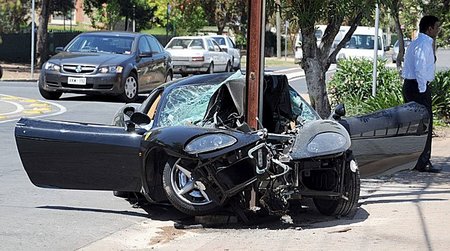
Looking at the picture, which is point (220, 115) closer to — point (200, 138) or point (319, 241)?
point (200, 138)

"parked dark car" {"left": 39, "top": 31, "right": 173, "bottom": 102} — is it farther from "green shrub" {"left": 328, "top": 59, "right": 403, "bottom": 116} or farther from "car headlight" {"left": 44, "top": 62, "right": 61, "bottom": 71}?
"green shrub" {"left": 328, "top": 59, "right": 403, "bottom": 116}

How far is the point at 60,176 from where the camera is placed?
27.4ft

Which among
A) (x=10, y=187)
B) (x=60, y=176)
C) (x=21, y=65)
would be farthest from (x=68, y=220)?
(x=21, y=65)

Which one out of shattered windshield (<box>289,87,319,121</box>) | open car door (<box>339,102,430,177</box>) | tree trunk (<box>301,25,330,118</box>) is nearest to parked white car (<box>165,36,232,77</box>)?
tree trunk (<box>301,25,330,118</box>)

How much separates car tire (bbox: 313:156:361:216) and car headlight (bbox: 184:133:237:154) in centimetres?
115

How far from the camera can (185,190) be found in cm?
796

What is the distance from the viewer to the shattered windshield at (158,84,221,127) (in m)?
9.03

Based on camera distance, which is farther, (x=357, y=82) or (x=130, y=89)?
(x=130, y=89)

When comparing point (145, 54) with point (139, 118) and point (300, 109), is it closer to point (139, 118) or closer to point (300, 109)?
point (300, 109)

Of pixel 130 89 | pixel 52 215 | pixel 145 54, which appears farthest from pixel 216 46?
pixel 52 215

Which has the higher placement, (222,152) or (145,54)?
(145,54)

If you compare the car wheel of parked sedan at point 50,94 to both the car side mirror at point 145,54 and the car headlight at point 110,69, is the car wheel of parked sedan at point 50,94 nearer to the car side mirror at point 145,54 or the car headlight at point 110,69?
the car headlight at point 110,69

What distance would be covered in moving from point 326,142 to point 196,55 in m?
26.0

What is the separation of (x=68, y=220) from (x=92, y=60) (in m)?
11.2
